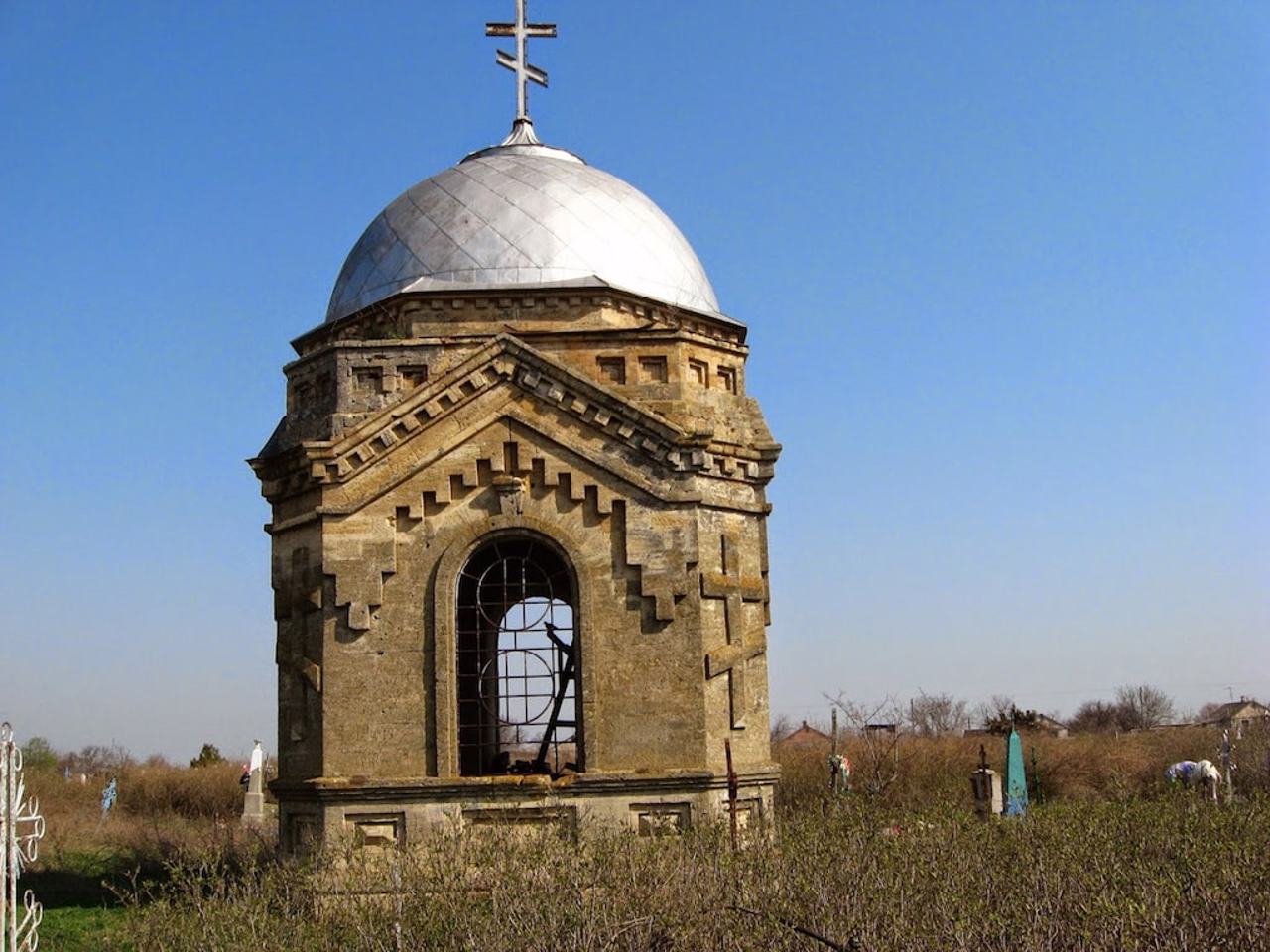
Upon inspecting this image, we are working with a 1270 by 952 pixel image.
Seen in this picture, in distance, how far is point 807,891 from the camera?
31.4 ft

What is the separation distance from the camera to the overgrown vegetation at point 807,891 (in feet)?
28.9

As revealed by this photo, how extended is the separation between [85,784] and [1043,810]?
30550 millimetres

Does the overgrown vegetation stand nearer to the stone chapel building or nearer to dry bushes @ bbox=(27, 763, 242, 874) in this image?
the stone chapel building

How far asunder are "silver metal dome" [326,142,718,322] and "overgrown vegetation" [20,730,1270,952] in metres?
5.84

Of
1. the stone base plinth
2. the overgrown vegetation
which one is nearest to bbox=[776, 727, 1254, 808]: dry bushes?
the stone base plinth

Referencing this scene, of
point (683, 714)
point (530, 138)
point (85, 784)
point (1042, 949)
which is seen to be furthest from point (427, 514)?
point (85, 784)

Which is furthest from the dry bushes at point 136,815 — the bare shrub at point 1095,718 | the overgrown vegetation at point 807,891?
the bare shrub at point 1095,718

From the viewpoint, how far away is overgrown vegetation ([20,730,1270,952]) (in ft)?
28.9

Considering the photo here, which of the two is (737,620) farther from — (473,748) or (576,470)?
(473,748)

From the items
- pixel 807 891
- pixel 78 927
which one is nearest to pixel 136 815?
pixel 78 927

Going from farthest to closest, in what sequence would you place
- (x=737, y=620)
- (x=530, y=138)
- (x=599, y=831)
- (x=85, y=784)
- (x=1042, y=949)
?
1. (x=85, y=784)
2. (x=530, y=138)
3. (x=737, y=620)
4. (x=599, y=831)
5. (x=1042, y=949)

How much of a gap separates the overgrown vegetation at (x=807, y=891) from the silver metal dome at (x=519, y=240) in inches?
230

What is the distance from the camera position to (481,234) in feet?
50.8

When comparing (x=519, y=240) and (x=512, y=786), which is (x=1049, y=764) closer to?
(x=519, y=240)
